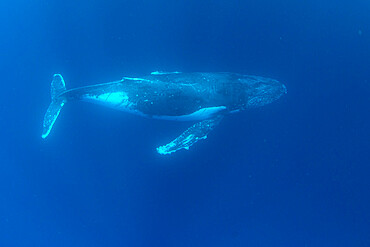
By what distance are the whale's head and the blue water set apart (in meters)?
2.12

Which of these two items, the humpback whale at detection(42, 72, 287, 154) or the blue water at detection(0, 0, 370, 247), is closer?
the humpback whale at detection(42, 72, 287, 154)

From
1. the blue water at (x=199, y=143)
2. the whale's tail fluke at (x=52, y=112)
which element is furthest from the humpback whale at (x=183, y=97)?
the blue water at (x=199, y=143)

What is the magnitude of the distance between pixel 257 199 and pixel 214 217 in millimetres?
1871

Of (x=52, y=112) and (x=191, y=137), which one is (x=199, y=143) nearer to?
(x=191, y=137)

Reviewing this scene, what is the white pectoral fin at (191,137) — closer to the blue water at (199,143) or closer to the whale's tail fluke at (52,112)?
the blue water at (199,143)

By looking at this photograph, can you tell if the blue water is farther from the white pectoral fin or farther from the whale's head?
the white pectoral fin

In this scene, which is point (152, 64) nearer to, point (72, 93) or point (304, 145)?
point (72, 93)

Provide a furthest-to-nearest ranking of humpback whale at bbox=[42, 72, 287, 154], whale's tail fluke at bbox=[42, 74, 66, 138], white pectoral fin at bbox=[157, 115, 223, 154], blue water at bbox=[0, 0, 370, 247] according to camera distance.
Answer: blue water at bbox=[0, 0, 370, 247]
whale's tail fluke at bbox=[42, 74, 66, 138]
humpback whale at bbox=[42, 72, 287, 154]
white pectoral fin at bbox=[157, 115, 223, 154]

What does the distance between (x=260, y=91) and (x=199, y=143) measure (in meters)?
3.45

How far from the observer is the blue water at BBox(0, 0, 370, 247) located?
13.2 metres

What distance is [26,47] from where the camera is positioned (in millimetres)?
16656

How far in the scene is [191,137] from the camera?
35.0ft

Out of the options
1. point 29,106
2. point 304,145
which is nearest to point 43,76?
point 29,106

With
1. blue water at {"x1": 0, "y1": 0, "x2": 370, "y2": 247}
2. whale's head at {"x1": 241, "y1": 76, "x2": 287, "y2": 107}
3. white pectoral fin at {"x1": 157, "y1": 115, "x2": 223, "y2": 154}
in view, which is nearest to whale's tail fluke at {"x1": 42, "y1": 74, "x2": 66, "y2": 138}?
blue water at {"x1": 0, "y1": 0, "x2": 370, "y2": 247}
